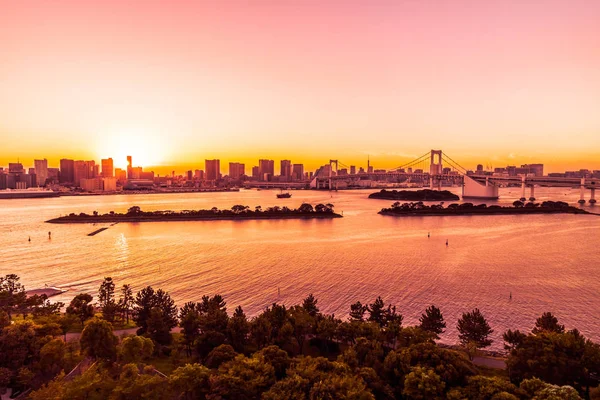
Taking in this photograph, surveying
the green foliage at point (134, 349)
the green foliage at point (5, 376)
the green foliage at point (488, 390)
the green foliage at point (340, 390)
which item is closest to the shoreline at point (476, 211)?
the green foliage at point (488, 390)

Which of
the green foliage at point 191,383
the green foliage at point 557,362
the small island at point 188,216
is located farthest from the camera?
the small island at point 188,216

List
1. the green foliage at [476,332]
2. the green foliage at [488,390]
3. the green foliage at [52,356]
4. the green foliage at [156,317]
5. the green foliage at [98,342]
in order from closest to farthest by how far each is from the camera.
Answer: the green foliage at [488,390] → the green foliage at [52,356] → the green foliage at [98,342] → the green foliage at [476,332] → the green foliage at [156,317]

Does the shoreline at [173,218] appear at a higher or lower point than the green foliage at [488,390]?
higher

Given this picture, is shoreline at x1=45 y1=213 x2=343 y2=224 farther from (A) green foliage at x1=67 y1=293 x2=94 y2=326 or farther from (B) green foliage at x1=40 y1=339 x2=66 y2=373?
(B) green foliage at x1=40 y1=339 x2=66 y2=373

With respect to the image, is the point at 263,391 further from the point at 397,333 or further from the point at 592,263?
the point at 592,263

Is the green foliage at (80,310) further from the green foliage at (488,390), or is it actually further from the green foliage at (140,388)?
the green foliage at (488,390)

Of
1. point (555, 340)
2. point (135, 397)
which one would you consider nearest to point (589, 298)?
point (555, 340)

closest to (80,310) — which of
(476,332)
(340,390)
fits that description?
(340,390)
